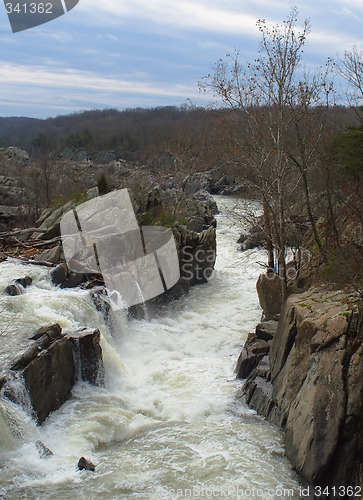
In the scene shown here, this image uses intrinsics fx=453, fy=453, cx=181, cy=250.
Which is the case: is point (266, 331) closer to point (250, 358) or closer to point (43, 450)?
point (250, 358)

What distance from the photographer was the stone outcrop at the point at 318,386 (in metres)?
7.37

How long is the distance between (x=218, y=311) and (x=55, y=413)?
8379 mm

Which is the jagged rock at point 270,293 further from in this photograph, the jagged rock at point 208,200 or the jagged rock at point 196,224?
the jagged rock at point 208,200

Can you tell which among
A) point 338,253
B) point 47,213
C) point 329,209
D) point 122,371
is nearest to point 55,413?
point 122,371

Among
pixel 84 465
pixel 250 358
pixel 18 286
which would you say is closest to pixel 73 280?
pixel 18 286

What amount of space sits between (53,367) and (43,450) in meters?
2.06

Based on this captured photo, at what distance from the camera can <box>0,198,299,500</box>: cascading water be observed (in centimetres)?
758

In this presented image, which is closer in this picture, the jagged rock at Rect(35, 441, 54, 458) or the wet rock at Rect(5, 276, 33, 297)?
the jagged rock at Rect(35, 441, 54, 458)

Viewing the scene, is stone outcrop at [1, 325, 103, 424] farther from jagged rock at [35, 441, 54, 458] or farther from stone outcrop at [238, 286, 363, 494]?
stone outcrop at [238, 286, 363, 494]

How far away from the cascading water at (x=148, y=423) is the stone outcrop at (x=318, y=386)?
494mm

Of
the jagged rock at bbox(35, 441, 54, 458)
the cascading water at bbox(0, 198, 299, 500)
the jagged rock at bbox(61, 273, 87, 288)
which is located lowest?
the cascading water at bbox(0, 198, 299, 500)

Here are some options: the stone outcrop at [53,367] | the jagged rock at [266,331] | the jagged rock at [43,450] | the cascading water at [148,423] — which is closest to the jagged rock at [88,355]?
the stone outcrop at [53,367]

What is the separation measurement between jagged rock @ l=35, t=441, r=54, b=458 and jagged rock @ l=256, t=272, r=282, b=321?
8237 mm

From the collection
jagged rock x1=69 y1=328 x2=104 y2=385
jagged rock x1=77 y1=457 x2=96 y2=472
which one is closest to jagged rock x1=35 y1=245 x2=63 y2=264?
jagged rock x1=69 y1=328 x2=104 y2=385
